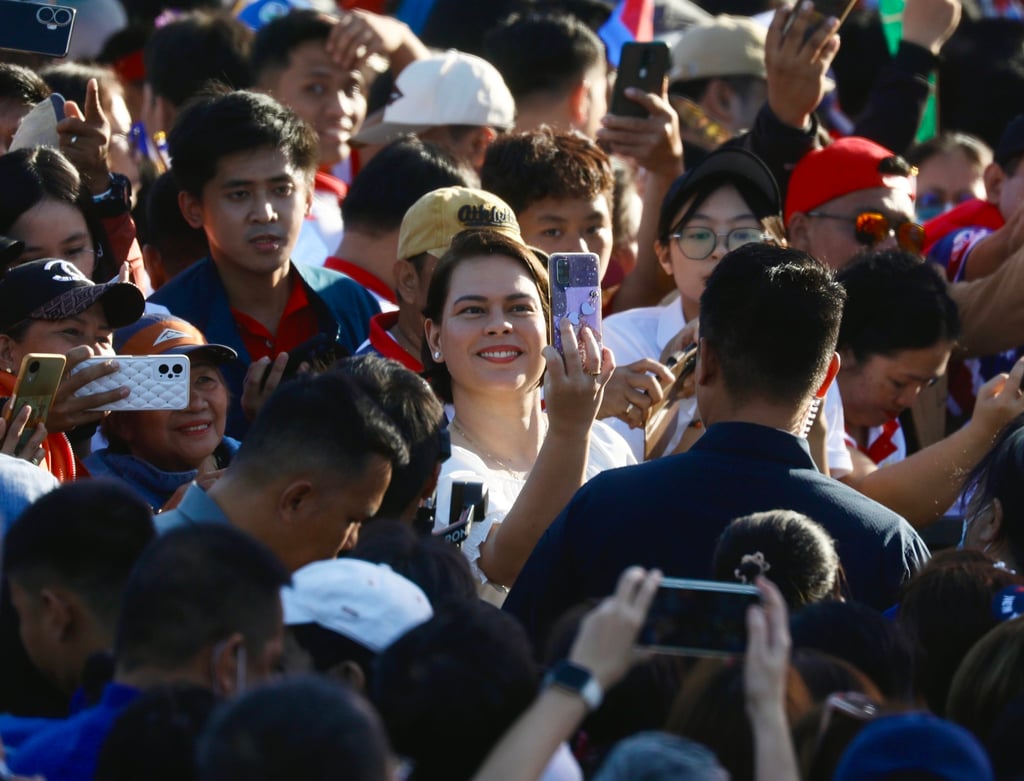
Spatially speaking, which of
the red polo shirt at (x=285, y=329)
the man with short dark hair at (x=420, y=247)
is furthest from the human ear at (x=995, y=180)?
the red polo shirt at (x=285, y=329)

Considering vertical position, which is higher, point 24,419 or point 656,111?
point 656,111

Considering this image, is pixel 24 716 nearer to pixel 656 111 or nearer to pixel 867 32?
pixel 656 111

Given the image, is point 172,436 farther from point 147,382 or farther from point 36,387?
point 36,387

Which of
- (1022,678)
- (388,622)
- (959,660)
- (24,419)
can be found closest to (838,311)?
(959,660)

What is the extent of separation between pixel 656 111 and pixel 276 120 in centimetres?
153

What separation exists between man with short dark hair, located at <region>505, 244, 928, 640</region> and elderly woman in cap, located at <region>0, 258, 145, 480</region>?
127 cm

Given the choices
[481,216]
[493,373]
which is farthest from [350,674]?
[481,216]

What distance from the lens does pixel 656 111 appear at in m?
6.25

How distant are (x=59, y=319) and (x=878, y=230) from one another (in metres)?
3.01

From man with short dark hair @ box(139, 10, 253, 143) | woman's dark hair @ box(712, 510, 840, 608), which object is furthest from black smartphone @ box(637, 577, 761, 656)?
man with short dark hair @ box(139, 10, 253, 143)

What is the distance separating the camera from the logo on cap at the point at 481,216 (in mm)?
5113

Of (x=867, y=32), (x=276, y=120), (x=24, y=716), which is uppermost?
(x=867, y=32)

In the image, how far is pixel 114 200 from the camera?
5.38 metres

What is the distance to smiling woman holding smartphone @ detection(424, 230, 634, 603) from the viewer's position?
4406mm
